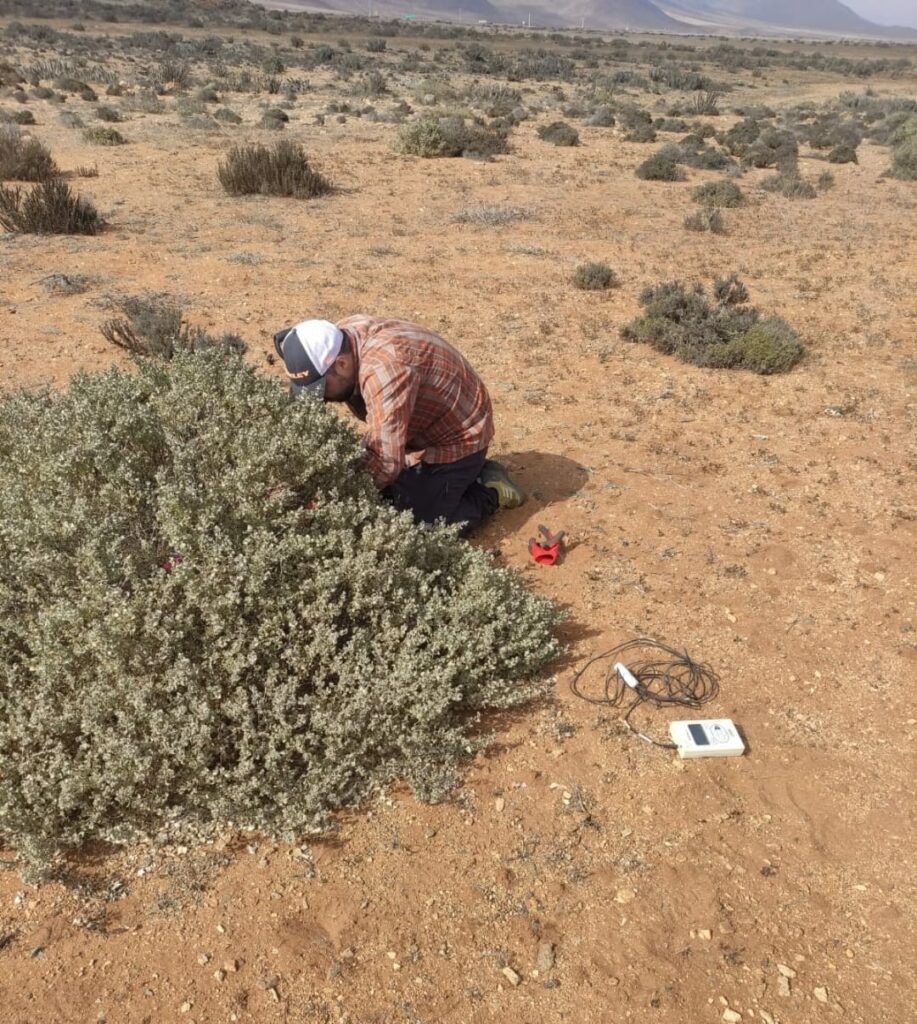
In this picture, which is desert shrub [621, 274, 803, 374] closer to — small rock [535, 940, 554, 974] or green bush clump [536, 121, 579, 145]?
small rock [535, 940, 554, 974]

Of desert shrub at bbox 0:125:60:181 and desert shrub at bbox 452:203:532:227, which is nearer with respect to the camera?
desert shrub at bbox 452:203:532:227

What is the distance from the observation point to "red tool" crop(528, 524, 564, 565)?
4031 mm

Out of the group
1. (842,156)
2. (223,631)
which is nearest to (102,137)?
(223,631)

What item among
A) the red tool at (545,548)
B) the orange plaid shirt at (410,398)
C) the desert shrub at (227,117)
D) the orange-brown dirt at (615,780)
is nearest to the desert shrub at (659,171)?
the orange-brown dirt at (615,780)

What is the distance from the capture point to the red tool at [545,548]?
403 cm

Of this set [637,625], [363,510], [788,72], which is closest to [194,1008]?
[363,510]

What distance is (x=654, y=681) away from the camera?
3268 millimetres

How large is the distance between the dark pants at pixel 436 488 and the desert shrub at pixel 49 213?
7.62 meters

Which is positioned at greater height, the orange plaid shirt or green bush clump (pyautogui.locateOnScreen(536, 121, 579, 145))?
the orange plaid shirt

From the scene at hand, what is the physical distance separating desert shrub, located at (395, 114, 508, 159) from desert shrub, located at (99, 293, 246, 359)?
32.1 ft

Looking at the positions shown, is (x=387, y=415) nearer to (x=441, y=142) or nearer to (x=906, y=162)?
(x=441, y=142)

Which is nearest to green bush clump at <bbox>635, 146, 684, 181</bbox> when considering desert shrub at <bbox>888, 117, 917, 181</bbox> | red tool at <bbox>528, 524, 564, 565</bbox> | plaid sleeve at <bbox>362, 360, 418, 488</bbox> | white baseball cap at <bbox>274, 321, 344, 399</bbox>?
desert shrub at <bbox>888, 117, 917, 181</bbox>

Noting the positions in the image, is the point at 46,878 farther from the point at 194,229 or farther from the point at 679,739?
the point at 194,229

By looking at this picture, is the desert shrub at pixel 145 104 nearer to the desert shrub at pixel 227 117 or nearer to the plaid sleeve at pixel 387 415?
the desert shrub at pixel 227 117
